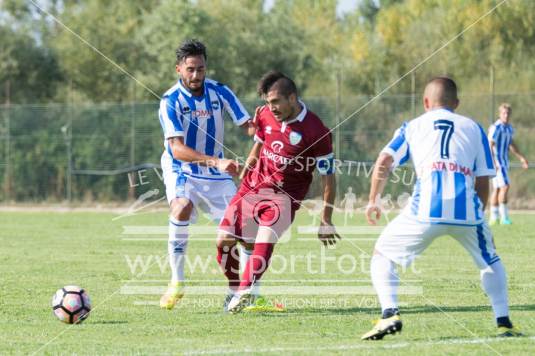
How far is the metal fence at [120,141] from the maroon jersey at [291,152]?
16.7 metres

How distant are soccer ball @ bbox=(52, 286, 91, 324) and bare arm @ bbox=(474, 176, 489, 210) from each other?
10.5 feet

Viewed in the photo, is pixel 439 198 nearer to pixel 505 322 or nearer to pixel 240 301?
pixel 505 322

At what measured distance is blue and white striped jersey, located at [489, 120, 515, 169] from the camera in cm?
1870

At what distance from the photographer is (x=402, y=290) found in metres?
9.45

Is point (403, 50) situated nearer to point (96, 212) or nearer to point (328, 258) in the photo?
point (96, 212)

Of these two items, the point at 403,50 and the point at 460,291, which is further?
the point at 403,50

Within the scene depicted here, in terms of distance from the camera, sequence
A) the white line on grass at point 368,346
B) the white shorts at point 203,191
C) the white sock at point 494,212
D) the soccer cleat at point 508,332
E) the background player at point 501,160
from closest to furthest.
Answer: the white line on grass at point 368,346 → the soccer cleat at point 508,332 → the white shorts at point 203,191 → the background player at point 501,160 → the white sock at point 494,212

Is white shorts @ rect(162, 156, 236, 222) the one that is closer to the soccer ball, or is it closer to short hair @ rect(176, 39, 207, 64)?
short hair @ rect(176, 39, 207, 64)

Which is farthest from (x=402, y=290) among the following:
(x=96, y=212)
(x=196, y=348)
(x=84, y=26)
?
(x=84, y=26)

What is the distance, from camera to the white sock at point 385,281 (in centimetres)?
650

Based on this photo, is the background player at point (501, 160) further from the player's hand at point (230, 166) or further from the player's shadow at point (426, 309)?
the player's hand at point (230, 166)

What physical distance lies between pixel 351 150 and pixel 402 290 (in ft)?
53.7

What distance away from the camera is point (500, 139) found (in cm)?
1878

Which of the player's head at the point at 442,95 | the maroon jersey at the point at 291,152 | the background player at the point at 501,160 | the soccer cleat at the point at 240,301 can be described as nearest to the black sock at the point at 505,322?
the player's head at the point at 442,95
